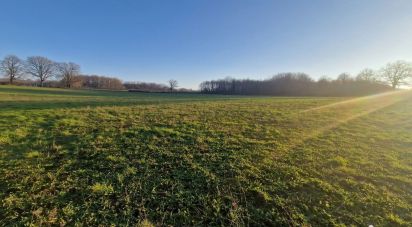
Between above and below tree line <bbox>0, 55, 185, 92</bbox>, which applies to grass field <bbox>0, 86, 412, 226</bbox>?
below

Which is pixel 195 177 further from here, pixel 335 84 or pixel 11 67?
pixel 11 67

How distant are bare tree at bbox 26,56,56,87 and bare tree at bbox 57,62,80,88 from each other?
291 cm

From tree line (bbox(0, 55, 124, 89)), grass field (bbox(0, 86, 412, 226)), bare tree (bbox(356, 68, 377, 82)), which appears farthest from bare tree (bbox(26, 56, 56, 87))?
bare tree (bbox(356, 68, 377, 82))

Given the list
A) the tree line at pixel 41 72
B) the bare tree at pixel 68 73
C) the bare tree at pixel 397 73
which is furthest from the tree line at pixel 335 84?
the bare tree at pixel 68 73

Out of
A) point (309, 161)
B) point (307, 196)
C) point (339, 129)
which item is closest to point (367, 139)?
point (339, 129)

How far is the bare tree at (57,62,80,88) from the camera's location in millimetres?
85812

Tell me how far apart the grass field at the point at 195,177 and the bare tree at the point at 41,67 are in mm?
100480

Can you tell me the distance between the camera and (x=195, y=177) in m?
4.86

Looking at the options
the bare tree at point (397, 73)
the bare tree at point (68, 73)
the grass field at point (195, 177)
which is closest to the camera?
the grass field at point (195, 177)

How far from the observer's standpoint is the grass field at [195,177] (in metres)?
3.60

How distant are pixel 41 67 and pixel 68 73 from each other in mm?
9973

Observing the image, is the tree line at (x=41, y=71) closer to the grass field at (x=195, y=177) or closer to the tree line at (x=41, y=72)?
the tree line at (x=41, y=72)

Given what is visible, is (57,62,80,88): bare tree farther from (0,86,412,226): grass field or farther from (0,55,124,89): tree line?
(0,86,412,226): grass field

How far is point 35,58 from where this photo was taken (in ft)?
264
